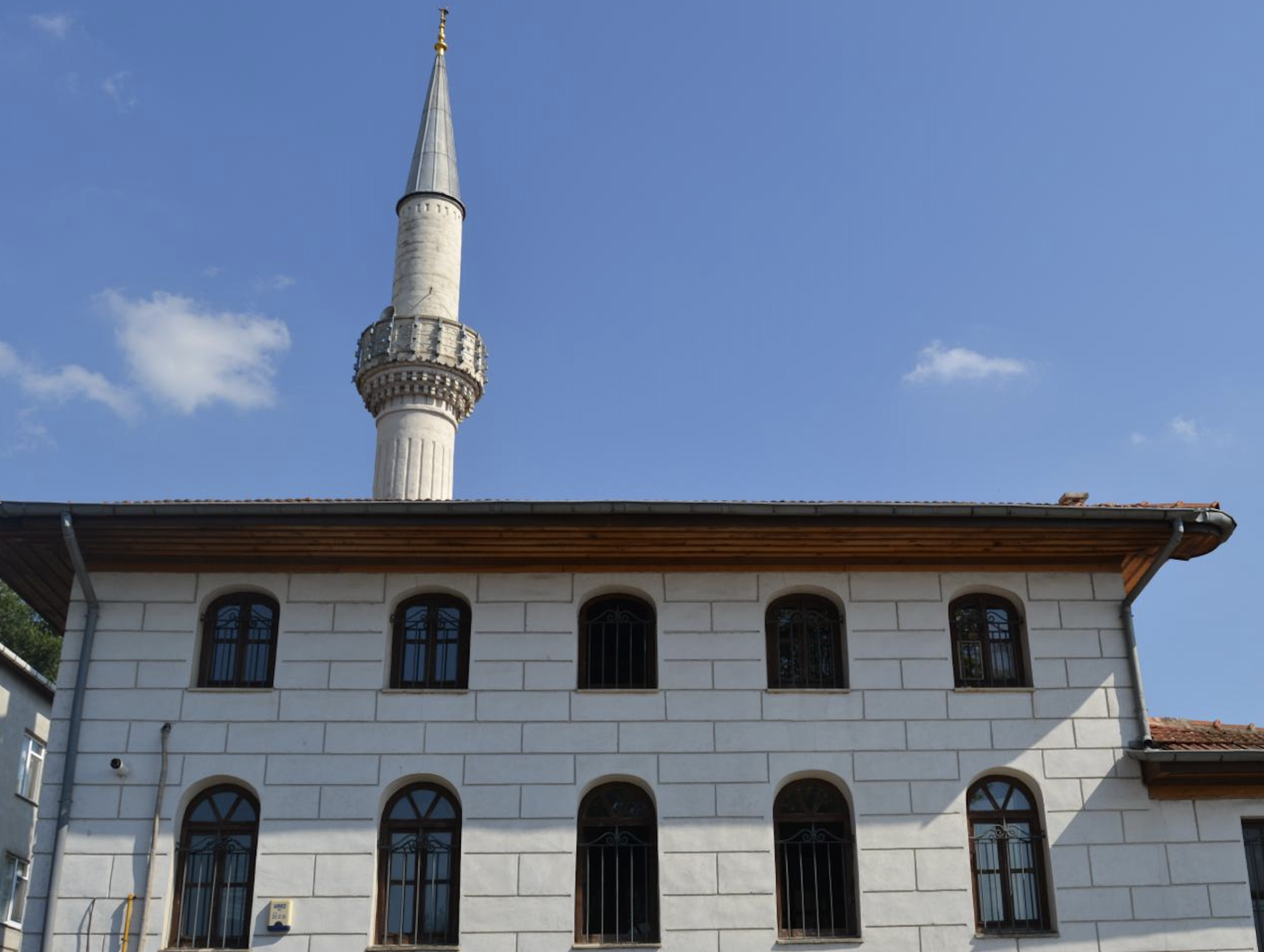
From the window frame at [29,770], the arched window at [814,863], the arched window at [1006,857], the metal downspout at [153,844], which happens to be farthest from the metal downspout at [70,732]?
the window frame at [29,770]

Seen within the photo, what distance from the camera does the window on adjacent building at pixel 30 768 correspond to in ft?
89.7

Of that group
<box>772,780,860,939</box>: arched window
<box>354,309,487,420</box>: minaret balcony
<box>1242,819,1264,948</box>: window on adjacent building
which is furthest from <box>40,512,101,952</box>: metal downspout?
<box>354,309,487,420</box>: minaret balcony

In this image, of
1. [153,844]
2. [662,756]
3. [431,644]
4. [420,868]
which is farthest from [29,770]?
[662,756]

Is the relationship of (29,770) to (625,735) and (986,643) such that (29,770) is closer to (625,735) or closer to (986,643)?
(625,735)

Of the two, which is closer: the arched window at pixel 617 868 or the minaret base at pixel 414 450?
the arched window at pixel 617 868

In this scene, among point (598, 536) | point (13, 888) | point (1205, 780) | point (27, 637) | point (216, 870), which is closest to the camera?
point (216, 870)

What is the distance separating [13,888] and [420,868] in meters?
14.5

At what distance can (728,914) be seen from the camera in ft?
52.0

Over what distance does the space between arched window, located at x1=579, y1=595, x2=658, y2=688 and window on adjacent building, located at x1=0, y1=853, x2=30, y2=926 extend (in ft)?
47.5

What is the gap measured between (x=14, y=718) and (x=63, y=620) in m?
7.83

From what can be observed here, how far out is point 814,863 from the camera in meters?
16.3

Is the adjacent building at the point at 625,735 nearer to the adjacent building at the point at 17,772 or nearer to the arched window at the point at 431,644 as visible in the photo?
the arched window at the point at 431,644

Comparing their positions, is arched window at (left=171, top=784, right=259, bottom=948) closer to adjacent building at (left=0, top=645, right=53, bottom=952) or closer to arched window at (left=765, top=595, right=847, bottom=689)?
arched window at (left=765, top=595, right=847, bottom=689)

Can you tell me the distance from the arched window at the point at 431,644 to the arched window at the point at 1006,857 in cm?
590
